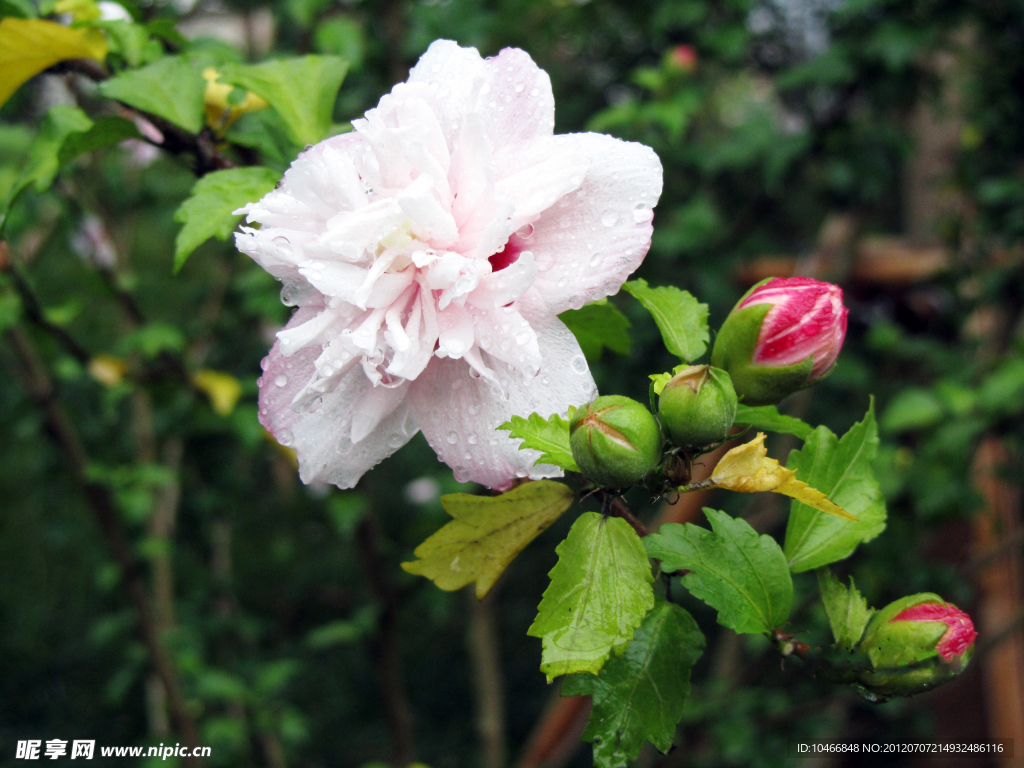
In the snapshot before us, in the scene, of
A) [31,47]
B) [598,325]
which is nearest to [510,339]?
[598,325]

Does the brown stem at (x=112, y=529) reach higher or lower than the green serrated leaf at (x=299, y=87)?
lower

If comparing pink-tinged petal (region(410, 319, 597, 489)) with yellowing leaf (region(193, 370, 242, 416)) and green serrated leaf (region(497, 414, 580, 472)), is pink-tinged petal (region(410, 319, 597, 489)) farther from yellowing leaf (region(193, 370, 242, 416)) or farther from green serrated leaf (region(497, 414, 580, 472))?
yellowing leaf (region(193, 370, 242, 416))

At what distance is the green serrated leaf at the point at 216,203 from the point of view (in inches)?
22.3

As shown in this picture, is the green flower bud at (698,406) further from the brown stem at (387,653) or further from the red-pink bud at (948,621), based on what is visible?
the brown stem at (387,653)

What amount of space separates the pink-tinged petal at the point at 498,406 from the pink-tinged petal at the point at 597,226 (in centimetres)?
3

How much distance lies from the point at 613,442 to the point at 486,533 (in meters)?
0.13

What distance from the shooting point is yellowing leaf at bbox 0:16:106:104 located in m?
0.62

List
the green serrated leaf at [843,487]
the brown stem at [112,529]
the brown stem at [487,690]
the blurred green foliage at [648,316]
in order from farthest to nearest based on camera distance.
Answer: the brown stem at [487,690]
the blurred green foliage at [648,316]
the brown stem at [112,529]
the green serrated leaf at [843,487]

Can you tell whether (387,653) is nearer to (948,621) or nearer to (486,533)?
(486,533)

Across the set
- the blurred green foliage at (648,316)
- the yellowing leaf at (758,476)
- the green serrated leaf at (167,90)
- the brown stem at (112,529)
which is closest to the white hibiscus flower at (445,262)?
the yellowing leaf at (758,476)

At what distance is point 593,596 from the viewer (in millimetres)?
466

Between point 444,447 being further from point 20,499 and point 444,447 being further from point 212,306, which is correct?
point 20,499

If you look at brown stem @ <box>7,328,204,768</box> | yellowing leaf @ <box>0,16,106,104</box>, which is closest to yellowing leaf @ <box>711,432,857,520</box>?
yellowing leaf @ <box>0,16,106,104</box>

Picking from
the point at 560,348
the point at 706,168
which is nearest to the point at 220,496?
the point at 706,168
